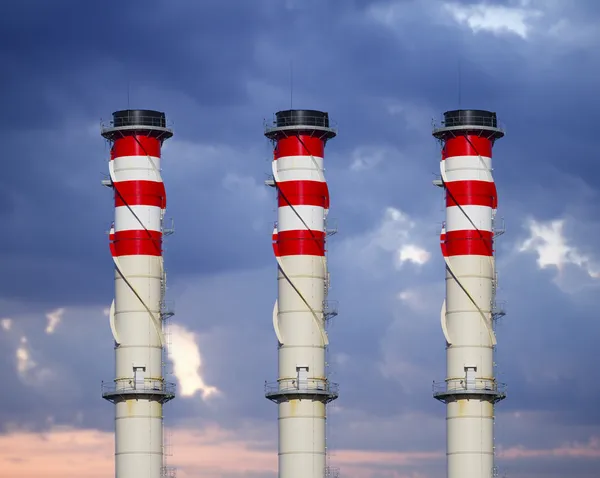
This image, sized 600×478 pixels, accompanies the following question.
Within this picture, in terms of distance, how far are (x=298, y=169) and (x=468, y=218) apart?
12.0m

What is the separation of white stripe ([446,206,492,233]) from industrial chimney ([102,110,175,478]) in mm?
19711

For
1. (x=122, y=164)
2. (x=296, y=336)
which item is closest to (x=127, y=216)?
(x=122, y=164)

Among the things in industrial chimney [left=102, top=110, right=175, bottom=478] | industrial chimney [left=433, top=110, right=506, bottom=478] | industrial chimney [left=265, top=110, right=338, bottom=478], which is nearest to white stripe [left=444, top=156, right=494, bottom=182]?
industrial chimney [left=433, top=110, right=506, bottom=478]

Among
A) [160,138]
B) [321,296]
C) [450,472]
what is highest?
[160,138]

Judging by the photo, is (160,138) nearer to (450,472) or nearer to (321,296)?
(321,296)

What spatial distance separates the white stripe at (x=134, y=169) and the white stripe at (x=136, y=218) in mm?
2061

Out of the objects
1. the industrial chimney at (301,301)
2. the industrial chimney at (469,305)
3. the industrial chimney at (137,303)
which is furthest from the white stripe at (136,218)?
the industrial chimney at (469,305)

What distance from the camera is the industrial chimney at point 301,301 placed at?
510 feet

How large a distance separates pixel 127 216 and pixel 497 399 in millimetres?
27932

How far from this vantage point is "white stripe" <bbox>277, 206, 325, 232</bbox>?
513 ft

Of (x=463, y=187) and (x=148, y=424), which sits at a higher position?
(x=463, y=187)

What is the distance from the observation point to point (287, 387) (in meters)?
156

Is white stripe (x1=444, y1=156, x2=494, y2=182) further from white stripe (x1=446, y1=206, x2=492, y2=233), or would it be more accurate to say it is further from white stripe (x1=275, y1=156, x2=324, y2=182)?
white stripe (x1=275, y1=156, x2=324, y2=182)

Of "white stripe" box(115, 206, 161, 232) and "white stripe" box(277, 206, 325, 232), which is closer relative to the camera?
"white stripe" box(277, 206, 325, 232)
